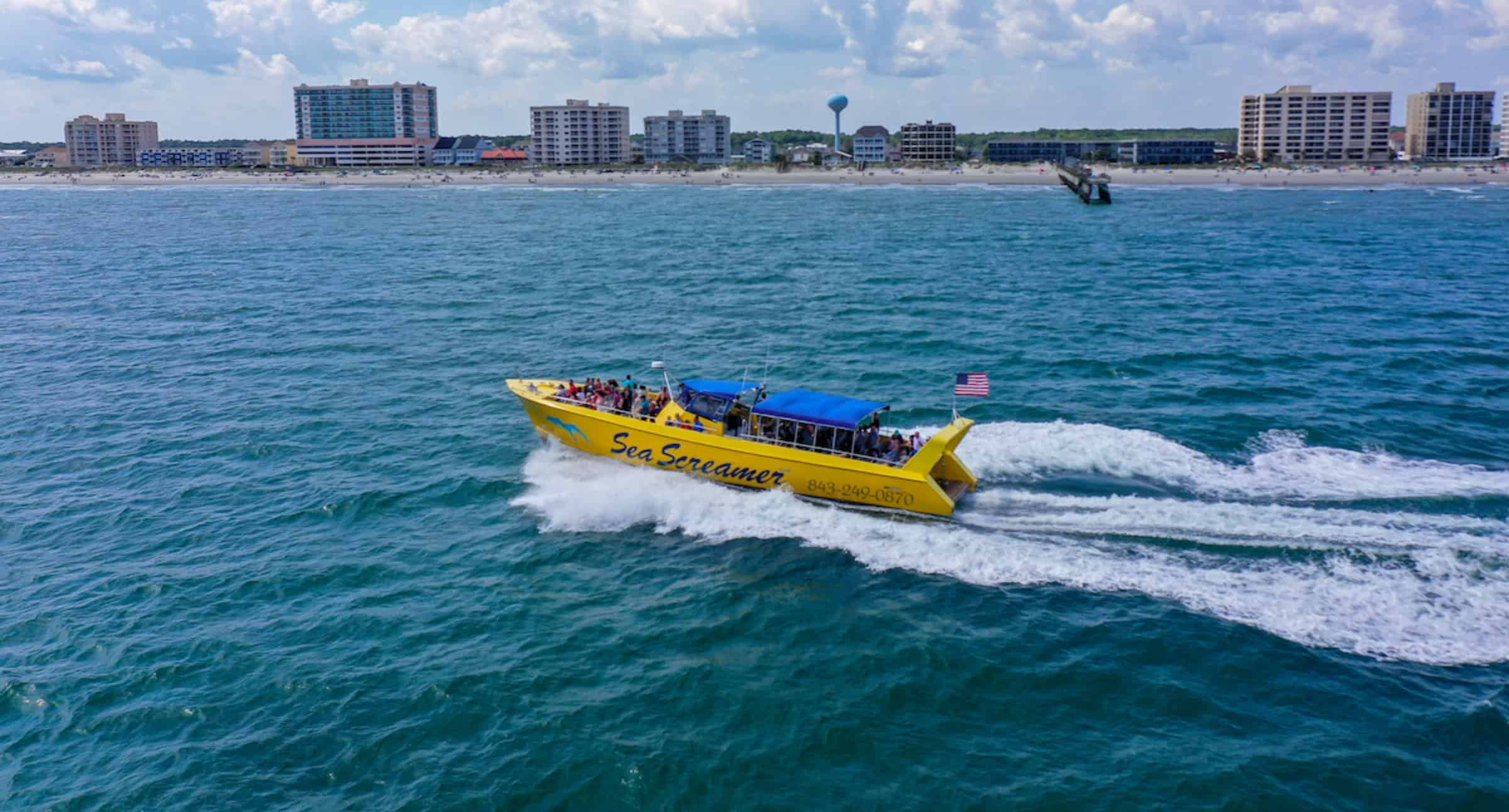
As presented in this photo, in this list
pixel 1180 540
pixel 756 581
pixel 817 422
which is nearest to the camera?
pixel 756 581

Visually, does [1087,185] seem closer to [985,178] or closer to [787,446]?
[985,178]

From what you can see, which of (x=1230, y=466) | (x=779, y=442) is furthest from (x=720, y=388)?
(x=1230, y=466)

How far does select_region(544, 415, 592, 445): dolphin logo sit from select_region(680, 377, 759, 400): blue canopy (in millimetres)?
3451

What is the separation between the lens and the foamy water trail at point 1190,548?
19.9 m

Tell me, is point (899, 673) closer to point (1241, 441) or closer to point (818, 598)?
point (818, 598)

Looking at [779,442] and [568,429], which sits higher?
[779,442]

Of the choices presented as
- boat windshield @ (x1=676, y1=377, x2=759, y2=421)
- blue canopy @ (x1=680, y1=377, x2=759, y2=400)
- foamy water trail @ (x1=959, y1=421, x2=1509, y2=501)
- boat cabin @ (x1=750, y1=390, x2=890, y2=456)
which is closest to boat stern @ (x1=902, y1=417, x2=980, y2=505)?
boat cabin @ (x1=750, y1=390, x2=890, y2=456)

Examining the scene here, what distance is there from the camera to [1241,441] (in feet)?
98.9

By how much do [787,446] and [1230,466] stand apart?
11.9 metres

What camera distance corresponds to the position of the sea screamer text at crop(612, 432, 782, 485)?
2630 centimetres

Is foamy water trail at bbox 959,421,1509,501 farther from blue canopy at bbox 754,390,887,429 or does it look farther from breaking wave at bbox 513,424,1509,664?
blue canopy at bbox 754,390,887,429

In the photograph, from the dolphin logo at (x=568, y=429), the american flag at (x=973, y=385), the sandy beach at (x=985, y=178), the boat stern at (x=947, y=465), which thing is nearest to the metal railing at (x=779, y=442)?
Answer: the boat stern at (x=947, y=465)

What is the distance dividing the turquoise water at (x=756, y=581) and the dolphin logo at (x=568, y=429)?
1.26m

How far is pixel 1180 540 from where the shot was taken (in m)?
23.3
